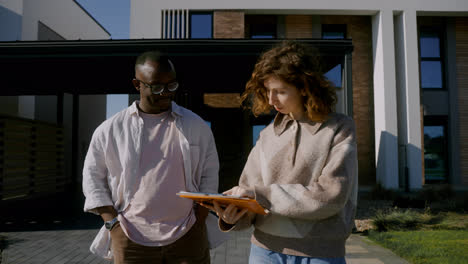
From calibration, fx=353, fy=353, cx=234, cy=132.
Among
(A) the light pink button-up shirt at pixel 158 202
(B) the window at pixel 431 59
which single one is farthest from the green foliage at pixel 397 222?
(B) the window at pixel 431 59

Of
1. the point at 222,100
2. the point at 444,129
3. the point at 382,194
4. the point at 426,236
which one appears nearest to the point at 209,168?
the point at 426,236

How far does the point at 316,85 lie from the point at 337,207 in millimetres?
514

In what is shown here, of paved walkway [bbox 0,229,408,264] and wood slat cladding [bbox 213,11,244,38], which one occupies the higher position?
wood slat cladding [bbox 213,11,244,38]

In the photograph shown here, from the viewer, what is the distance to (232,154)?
11.9 m

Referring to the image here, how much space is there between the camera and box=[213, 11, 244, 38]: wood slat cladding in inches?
446

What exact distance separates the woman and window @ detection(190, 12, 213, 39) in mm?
10399

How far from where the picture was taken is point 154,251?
6.36ft

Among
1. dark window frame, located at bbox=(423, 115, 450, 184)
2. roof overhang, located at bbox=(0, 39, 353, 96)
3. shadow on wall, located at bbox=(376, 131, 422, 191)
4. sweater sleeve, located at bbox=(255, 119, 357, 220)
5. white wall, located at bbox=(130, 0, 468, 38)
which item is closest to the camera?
sweater sleeve, located at bbox=(255, 119, 357, 220)

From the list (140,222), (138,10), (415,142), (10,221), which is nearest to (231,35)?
(138,10)

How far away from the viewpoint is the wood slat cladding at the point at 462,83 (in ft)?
41.0

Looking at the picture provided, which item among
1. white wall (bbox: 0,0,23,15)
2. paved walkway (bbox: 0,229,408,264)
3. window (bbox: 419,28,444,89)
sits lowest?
paved walkway (bbox: 0,229,408,264)

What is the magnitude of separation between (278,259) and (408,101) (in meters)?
11.6

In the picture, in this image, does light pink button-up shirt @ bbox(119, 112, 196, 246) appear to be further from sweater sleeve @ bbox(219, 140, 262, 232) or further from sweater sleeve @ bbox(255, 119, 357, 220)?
sweater sleeve @ bbox(255, 119, 357, 220)

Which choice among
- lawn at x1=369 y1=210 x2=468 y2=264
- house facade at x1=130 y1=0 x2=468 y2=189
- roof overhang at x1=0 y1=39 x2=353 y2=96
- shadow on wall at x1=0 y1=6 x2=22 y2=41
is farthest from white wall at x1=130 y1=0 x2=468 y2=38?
lawn at x1=369 y1=210 x2=468 y2=264
